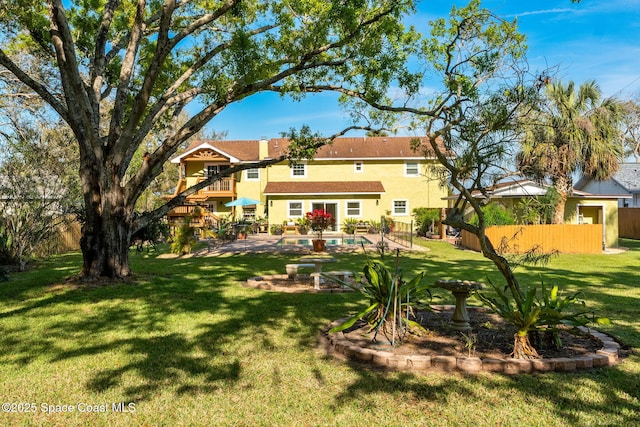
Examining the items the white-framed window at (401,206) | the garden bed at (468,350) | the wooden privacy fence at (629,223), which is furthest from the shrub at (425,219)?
the garden bed at (468,350)

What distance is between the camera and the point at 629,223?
32156 mm

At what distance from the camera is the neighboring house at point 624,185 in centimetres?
3812

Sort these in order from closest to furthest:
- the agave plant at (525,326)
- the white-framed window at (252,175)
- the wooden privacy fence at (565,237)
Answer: the agave plant at (525,326)
the wooden privacy fence at (565,237)
the white-framed window at (252,175)

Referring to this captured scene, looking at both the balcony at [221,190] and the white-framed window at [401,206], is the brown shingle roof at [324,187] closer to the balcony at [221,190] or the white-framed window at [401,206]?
the white-framed window at [401,206]

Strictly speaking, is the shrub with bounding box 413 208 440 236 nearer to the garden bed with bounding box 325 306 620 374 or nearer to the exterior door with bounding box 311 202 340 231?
the exterior door with bounding box 311 202 340 231

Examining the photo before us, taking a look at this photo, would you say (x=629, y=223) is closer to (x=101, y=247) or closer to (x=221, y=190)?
(x=221, y=190)

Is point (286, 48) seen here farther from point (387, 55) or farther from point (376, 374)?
point (376, 374)

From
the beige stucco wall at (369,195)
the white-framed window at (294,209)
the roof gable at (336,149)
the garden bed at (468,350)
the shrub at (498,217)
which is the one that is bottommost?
the garden bed at (468,350)

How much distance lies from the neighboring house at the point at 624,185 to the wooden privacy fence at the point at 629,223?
15.0 feet

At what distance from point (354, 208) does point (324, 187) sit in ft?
8.94

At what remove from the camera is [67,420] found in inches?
155

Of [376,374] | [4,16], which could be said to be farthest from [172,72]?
[376,374]

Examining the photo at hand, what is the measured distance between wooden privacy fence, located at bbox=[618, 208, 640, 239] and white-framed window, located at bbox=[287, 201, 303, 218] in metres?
23.3

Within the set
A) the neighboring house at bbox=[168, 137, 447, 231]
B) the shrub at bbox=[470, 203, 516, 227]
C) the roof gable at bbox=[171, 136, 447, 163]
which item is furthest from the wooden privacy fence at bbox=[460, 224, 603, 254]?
the roof gable at bbox=[171, 136, 447, 163]
